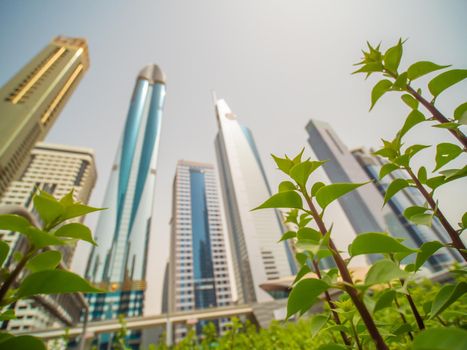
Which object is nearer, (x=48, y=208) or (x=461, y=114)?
(x=48, y=208)

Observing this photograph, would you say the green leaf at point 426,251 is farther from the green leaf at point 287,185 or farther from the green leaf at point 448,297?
the green leaf at point 287,185

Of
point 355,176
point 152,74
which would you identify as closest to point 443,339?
point 355,176

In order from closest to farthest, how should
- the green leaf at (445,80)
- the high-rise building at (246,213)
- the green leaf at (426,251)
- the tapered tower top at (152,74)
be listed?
1. the green leaf at (426,251)
2. the green leaf at (445,80)
3. the high-rise building at (246,213)
4. the tapered tower top at (152,74)

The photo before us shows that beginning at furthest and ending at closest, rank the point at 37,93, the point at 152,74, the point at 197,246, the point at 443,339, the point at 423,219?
the point at 152,74 → the point at 197,246 → the point at 37,93 → the point at 423,219 → the point at 443,339

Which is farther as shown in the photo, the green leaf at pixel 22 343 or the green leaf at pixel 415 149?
the green leaf at pixel 415 149

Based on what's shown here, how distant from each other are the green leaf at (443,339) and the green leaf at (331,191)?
14.1 inches

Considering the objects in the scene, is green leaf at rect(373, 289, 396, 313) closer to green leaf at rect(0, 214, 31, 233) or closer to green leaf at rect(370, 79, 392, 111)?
green leaf at rect(370, 79, 392, 111)

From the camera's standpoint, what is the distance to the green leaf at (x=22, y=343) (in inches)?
17.7

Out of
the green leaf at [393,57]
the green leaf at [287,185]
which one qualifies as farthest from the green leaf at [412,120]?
the green leaf at [287,185]

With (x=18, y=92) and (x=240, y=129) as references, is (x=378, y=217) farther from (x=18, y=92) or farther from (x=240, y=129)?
(x=18, y=92)

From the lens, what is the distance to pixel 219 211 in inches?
4107

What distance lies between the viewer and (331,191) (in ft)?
2.26

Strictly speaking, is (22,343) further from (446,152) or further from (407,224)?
(407,224)

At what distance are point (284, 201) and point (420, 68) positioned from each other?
1.02 metres
